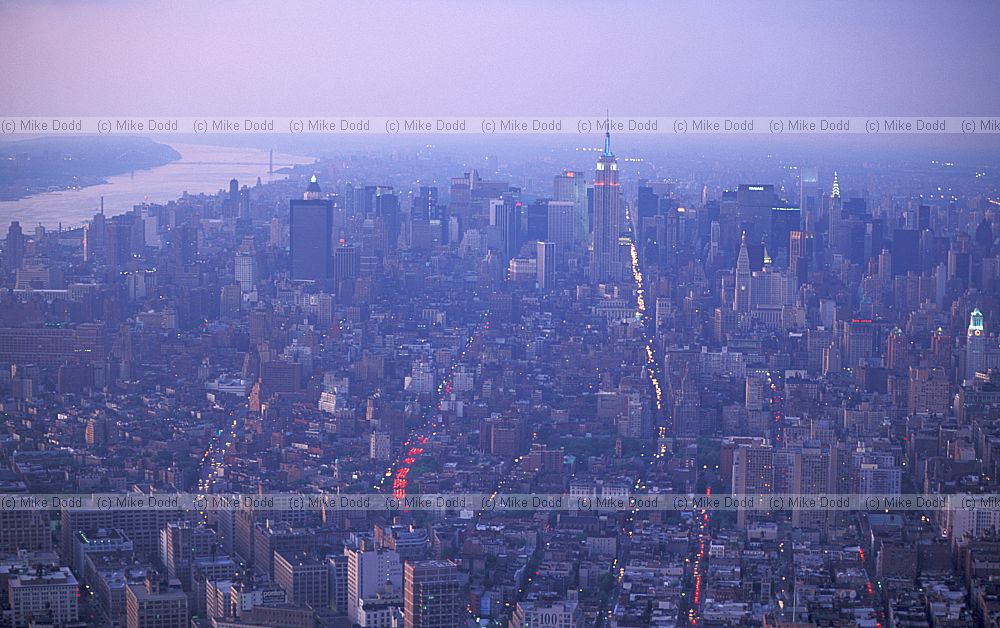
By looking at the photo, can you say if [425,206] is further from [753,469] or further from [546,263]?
[753,469]

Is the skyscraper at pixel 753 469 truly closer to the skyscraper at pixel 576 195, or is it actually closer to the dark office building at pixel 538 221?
the skyscraper at pixel 576 195

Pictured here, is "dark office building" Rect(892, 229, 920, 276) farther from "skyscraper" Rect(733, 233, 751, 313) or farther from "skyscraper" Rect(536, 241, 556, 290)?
"skyscraper" Rect(536, 241, 556, 290)

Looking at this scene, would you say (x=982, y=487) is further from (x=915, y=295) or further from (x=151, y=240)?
(x=151, y=240)

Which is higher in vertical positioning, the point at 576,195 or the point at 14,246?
the point at 576,195

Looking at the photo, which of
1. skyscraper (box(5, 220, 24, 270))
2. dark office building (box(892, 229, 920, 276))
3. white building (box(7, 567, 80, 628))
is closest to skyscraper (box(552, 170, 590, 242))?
dark office building (box(892, 229, 920, 276))

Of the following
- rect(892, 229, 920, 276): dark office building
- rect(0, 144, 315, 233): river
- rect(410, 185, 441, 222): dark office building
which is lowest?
rect(892, 229, 920, 276): dark office building

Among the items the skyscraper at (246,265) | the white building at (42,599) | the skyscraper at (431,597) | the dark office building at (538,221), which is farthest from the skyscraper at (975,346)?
the white building at (42,599)

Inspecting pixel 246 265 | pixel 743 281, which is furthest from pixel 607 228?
pixel 246 265
